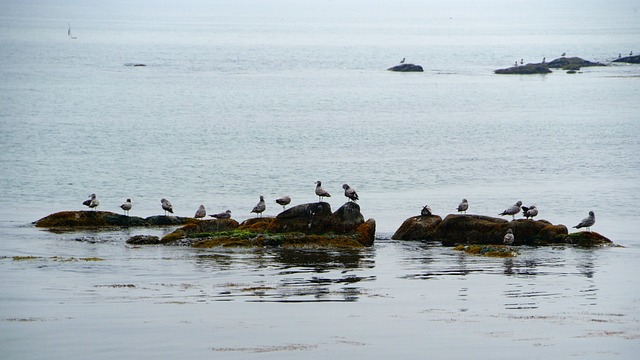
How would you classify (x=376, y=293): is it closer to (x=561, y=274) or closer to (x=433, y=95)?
(x=561, y=274)

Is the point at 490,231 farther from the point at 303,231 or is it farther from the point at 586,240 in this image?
the point at 303,231

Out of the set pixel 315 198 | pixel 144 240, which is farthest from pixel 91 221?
pixel 315 198

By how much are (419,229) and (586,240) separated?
528 cm

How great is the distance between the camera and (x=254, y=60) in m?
152

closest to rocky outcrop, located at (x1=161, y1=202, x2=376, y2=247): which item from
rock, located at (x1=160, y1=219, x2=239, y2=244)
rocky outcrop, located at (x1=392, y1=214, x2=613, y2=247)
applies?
rock, located at (x1=160, y1=219, x2=239, y2=244)

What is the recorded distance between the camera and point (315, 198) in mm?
44188

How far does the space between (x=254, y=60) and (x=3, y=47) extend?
4921cm

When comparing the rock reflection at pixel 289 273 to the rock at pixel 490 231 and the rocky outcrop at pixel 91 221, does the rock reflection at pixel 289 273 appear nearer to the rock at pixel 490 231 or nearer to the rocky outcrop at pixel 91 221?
the rock at pixel 490 231

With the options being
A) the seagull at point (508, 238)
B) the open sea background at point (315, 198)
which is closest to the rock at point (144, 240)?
the open sea background at point (315, 198)

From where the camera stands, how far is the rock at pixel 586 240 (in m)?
30.3

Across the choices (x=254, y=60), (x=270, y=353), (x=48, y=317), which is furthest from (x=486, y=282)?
(x=254, y=60)

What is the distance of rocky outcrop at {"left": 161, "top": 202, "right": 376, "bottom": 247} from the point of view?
2980cm

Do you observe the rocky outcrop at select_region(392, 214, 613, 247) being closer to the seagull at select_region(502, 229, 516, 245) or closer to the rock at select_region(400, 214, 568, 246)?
the rock at select_region(400, 214, 568, 246)

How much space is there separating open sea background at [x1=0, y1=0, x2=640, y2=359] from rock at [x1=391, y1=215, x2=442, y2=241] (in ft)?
2.35
